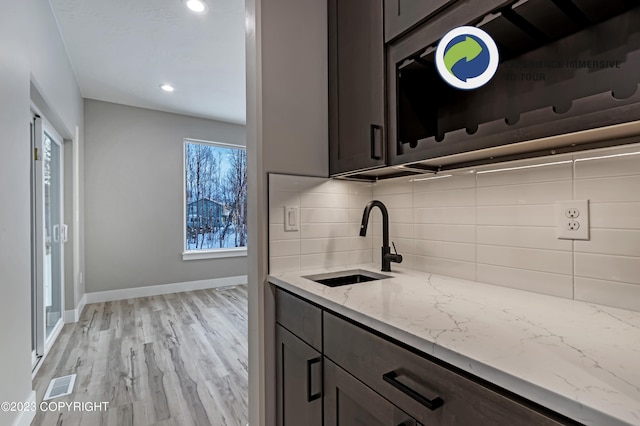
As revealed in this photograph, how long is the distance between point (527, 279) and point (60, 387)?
283 cm

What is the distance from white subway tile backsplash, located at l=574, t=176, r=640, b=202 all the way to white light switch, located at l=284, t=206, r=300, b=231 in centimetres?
107

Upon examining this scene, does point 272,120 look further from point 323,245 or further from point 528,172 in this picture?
point 528,172

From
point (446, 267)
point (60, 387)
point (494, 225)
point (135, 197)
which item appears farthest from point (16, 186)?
point (135, 197)

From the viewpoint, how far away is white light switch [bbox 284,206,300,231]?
1463 mm

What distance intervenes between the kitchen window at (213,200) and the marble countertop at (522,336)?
405 centimetres

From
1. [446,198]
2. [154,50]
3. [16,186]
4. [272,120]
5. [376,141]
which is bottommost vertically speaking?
[446,198]

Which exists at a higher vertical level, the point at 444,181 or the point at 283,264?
the point at 444,181

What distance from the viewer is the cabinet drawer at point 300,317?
1.10 meters

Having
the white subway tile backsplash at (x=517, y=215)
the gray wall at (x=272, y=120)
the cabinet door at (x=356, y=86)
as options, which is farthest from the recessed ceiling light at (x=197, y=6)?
the white subway tile backsplash at (x=517, y=215)

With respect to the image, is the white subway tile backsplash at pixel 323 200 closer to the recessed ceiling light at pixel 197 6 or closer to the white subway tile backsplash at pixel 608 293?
the white subway tile backsplash at pixel 608 293

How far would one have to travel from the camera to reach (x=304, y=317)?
117cm

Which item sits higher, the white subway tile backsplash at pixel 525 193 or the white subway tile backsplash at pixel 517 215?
the white subway tile backsplash at pixel 525 193

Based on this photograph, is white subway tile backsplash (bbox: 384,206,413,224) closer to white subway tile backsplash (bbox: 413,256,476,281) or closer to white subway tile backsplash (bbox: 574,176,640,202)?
white subway tile backsplash (bbox: 413,256,476,281)

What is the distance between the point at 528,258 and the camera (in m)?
1.09
